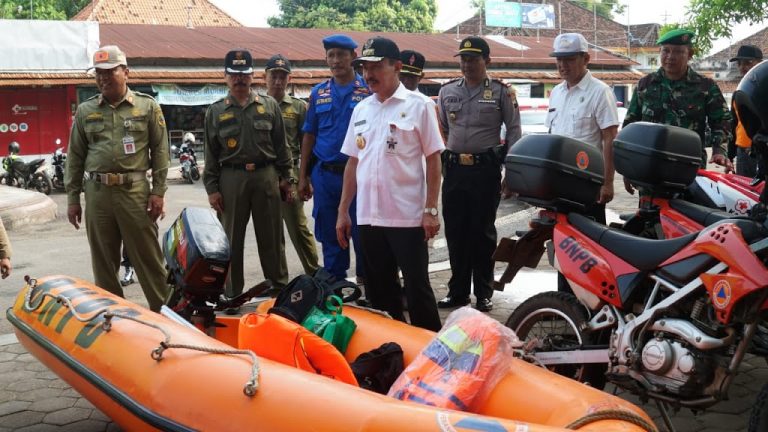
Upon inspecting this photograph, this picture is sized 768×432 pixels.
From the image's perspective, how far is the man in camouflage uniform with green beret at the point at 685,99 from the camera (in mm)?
6035

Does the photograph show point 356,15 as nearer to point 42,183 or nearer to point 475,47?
point 42,183

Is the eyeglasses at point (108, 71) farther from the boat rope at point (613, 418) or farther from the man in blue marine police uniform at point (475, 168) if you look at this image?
the boat rope at point (613, 418)

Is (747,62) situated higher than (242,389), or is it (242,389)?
(747,62)

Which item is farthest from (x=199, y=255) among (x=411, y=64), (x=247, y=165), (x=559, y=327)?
(x=411, y=64)

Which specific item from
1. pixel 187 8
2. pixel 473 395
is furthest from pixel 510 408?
pixel 187 8

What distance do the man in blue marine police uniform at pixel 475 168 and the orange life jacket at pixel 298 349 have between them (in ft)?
8.36

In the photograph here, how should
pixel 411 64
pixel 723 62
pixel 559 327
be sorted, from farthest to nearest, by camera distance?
1. pixel 723 62
2. pixel 411 64
3. pixel 559 327

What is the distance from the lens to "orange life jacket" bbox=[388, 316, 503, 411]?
310 cm

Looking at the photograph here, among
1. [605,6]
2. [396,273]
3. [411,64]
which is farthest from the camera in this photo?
[605,6]

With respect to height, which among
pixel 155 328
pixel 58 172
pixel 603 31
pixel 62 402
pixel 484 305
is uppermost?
pixel 603 31

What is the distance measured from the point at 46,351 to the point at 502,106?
338 centimetres

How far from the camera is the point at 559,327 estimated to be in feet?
13.7

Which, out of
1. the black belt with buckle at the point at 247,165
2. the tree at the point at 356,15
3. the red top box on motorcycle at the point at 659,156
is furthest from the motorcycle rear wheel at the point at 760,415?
the tree at the point at 356,15

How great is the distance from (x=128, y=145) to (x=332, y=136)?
1.43m
